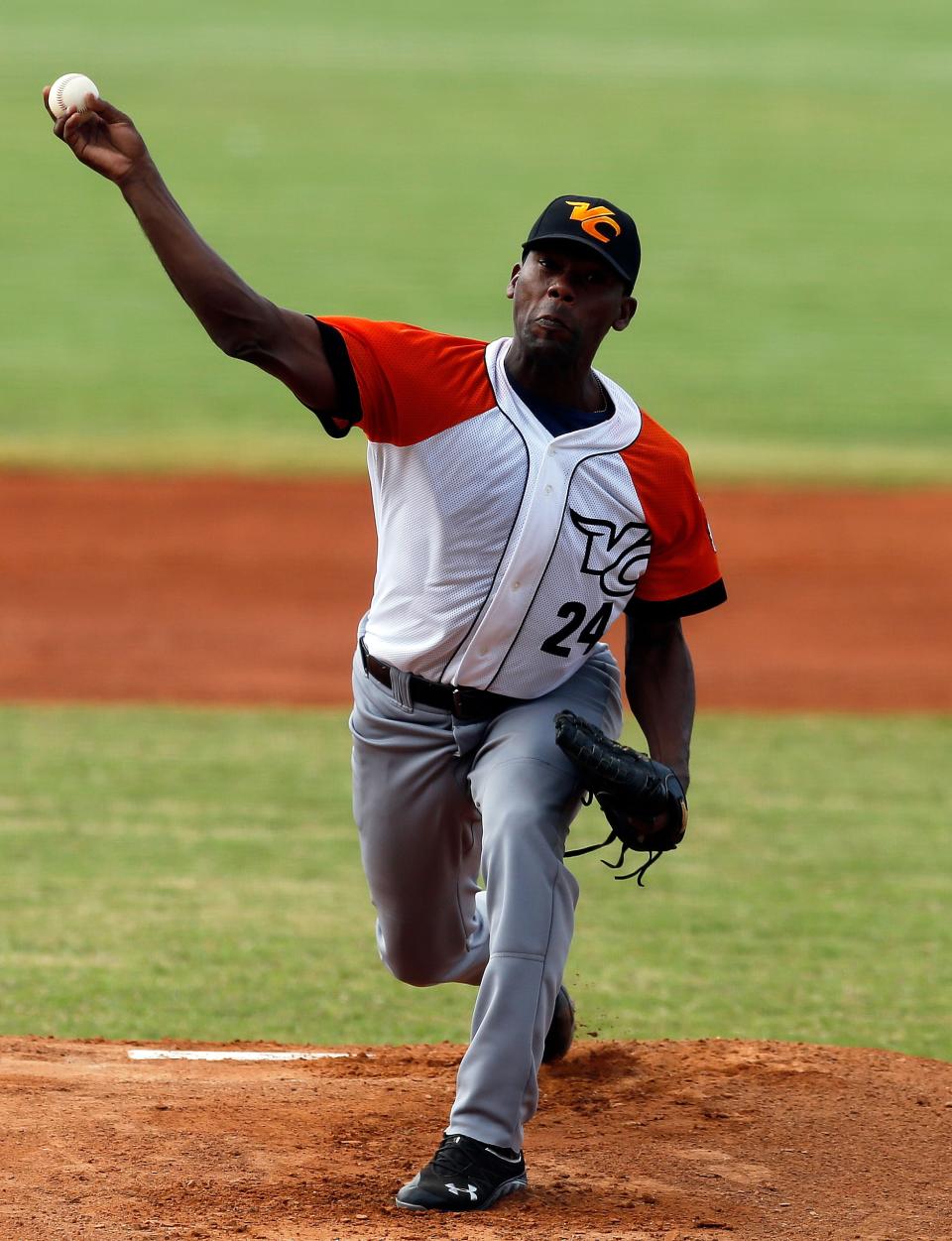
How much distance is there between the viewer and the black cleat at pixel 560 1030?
189 inches

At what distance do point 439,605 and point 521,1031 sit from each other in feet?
3.20

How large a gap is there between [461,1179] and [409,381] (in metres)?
1.72

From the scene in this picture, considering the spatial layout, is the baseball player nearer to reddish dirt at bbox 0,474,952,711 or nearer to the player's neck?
the player's neck

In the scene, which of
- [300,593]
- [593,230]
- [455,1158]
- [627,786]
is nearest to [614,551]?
[627,786]

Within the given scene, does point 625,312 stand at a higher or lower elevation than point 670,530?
higher

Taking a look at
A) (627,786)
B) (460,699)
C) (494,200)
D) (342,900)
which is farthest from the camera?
(494,200)

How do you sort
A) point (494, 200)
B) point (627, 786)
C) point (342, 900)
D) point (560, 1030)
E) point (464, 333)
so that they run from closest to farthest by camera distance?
1. point (627, 786)
2. point (560, 1030)
3. point (342, 900)
4. point (464, 333)
5. point (494, 200)

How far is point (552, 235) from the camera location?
4.09m

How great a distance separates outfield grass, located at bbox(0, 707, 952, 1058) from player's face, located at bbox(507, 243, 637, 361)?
247 cm

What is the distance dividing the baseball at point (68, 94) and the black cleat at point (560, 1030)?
2.57m

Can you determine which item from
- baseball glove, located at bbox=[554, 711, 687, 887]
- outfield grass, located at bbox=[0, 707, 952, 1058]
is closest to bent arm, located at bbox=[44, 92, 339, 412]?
baseball glove, located at bbox=[554, 711, 687, 887]

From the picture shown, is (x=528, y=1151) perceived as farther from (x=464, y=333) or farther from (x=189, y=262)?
(x=464, y=333)

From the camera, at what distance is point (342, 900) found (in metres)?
6.88

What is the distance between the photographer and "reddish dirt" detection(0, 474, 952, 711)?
403 inches
